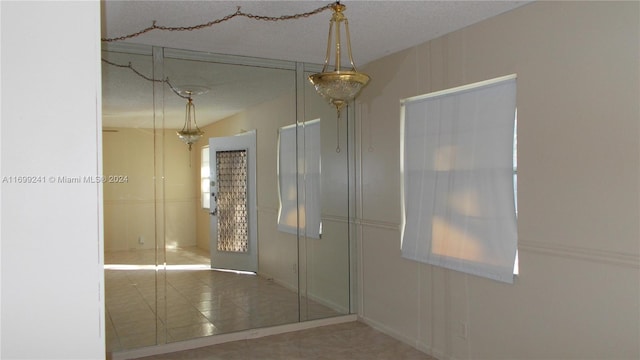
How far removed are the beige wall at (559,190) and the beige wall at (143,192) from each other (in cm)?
200

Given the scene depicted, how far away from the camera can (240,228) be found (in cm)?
433

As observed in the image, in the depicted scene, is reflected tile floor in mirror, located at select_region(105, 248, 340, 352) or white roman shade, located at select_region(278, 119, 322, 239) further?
white roman shade, located at select_region(278, 119, 322, 239)

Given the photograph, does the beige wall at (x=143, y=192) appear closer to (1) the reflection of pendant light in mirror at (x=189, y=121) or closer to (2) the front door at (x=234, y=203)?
(1) the reflection of pendant light in mirror at (x=189, y=121)

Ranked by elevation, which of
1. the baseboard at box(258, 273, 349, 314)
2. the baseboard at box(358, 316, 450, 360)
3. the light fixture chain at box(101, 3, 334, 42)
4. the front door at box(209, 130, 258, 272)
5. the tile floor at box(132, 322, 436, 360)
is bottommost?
the tile floor at box(132, 322, 436, 360)

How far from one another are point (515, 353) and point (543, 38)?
78.3 inches

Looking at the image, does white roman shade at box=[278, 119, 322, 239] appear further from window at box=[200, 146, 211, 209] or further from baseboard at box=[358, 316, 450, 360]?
baseboard at box=[358, 316, 450, 360]

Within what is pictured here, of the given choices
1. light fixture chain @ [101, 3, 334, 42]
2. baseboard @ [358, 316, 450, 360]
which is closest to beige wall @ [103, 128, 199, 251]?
light fixture chain @ [101, 3, 334, 42]

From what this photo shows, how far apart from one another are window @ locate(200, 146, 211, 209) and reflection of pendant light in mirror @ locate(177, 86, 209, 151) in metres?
0.14

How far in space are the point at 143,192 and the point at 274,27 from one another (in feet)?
5.47

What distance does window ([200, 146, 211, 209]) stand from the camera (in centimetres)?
416

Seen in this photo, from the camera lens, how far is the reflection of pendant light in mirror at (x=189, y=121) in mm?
4031

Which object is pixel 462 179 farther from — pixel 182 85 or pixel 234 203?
pixel 182 85

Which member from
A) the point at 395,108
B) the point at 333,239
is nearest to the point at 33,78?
the point at 395,108

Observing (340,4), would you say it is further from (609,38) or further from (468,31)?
(609,38)
